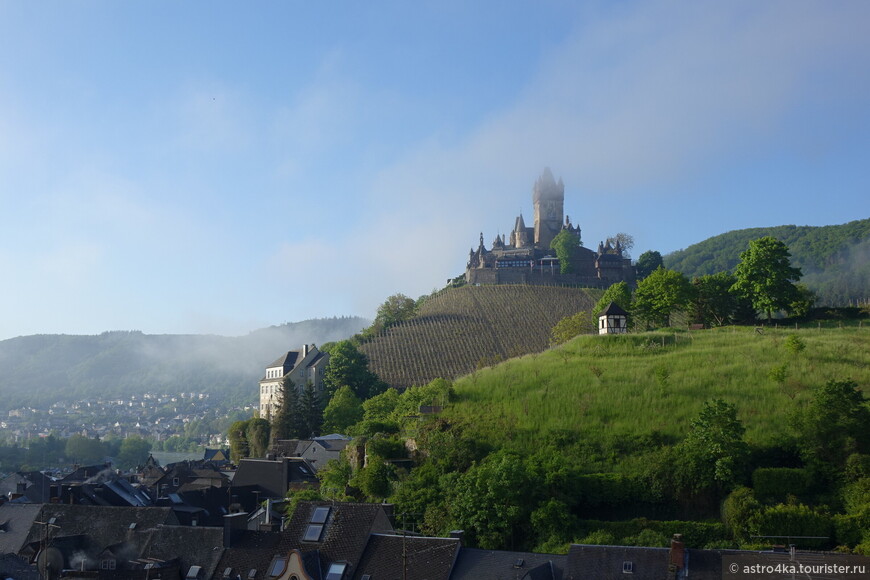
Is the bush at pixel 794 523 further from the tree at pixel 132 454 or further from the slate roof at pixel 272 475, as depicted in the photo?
the tree at pixel 132 454

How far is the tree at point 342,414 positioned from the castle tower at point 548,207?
9145 cm

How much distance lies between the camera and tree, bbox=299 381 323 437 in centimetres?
8088

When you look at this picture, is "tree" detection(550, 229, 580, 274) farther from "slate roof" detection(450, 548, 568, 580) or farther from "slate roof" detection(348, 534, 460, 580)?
"slate roof" detection(450, 548, 568, 580)

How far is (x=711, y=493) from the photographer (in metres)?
41.3

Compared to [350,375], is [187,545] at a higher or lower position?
lower

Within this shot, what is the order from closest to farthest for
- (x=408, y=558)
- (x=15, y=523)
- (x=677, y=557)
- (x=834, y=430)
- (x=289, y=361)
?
(x=677, y=557) → (x=408, y=558) → (x=834, y=430) → (x=15, y=523) → (x=289, y=361)

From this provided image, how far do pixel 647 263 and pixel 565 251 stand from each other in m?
13.3

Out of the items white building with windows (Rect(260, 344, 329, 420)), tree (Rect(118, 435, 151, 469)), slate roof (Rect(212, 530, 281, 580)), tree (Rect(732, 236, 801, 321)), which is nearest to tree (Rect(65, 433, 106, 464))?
tree (Rect(118, 435, 151, 469))

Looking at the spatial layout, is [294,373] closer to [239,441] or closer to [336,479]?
[239,441]

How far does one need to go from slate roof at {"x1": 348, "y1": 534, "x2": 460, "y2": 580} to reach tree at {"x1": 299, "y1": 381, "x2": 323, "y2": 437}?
48.1 meters

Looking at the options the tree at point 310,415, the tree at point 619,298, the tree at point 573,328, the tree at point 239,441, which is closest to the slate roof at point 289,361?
the tree at point 239,441

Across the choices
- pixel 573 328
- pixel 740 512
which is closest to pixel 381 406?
pixel 573 328

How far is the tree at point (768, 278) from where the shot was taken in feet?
223

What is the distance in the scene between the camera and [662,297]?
7188 cm
